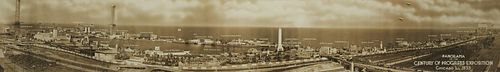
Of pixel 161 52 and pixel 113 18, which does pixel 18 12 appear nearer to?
pixel 113 18

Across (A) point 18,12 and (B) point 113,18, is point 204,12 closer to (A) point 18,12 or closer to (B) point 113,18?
(B) point 113,18

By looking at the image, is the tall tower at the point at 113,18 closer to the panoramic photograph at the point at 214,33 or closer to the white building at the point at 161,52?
the panoramic photograph at the point at 214,33

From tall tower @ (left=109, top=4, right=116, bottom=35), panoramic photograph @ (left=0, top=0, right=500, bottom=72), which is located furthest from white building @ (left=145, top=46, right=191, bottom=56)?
tall tower @ (left=109, top=4, right=116, bottom=35)

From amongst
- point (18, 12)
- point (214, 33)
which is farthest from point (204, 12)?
point (18, 12)

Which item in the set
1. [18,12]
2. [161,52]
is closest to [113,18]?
[161,52]

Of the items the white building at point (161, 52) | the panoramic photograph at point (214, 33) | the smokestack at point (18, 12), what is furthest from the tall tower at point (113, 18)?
the smokestack at point (18, 12)

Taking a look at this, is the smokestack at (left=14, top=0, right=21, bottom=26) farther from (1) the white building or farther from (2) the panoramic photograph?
(1) the white building

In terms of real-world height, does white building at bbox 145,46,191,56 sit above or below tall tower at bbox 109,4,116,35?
below

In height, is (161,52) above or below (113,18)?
below

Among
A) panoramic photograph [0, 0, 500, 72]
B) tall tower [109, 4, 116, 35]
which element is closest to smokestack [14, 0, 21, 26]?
panoramic photograph [0, 0, 500, 72]
